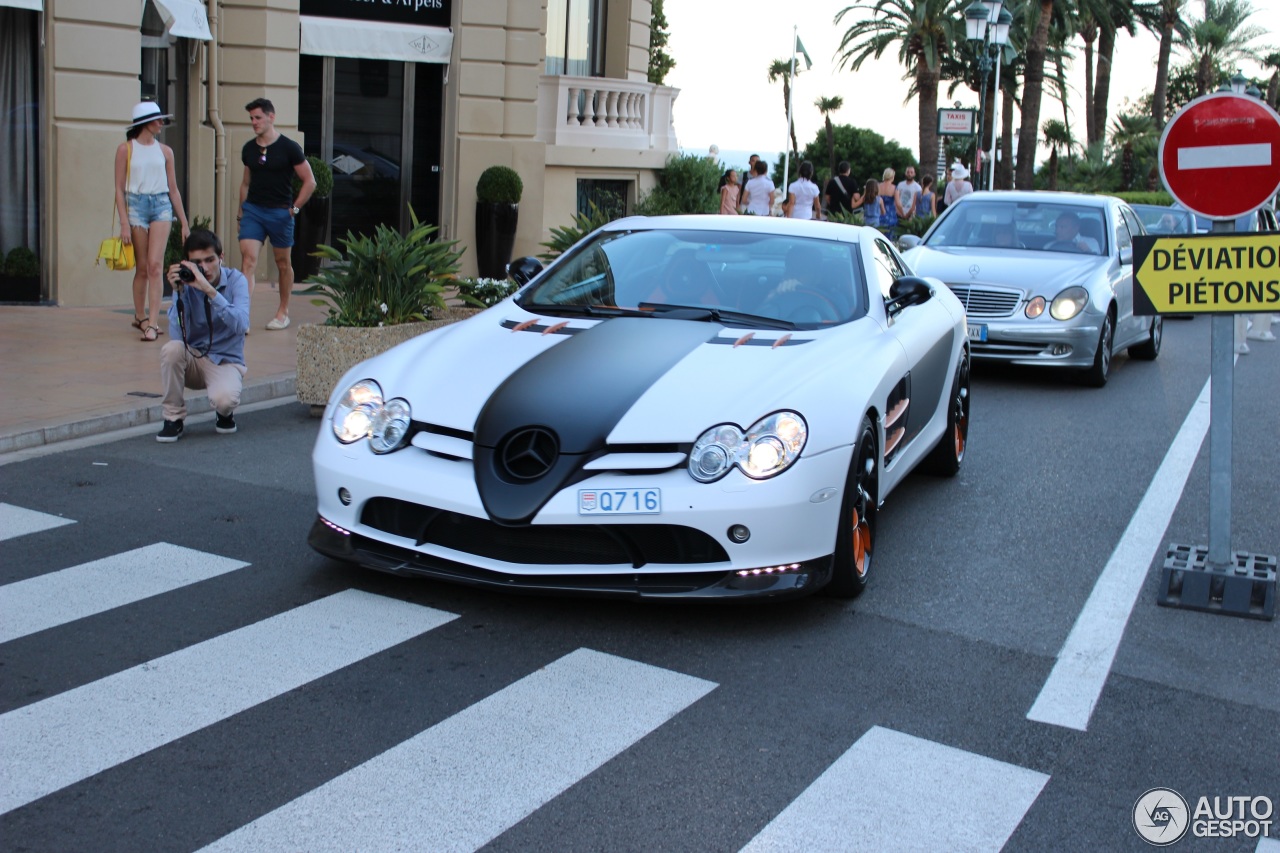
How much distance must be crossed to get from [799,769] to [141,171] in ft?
30.6

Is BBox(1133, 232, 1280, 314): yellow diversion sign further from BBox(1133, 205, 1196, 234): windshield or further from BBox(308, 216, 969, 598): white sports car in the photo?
BBox(1133, 205, 1196, 234): windshield

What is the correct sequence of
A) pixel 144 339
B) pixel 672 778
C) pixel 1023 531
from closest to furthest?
pixel 672 778, pixel 1023 531, pixel 144 339

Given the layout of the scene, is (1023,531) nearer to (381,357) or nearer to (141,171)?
(381,357)

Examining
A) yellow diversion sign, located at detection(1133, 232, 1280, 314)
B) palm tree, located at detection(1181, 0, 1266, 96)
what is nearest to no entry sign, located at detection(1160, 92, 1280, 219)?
yellow diversion sign, located at detection(1133, 232, 1280, 314)

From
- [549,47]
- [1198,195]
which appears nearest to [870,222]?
[549,47]

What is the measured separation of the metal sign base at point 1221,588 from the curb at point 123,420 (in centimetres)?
604

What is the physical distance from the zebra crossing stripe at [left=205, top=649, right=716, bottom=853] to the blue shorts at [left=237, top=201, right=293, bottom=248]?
8.76 meters

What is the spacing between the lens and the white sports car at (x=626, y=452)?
5.33 m

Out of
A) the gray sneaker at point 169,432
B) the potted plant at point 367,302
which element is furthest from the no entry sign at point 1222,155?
the gray sneaker at point 169,432

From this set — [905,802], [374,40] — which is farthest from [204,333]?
[374,40]

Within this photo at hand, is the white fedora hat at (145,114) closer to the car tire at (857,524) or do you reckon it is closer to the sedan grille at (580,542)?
the sedan grille at (580,542)

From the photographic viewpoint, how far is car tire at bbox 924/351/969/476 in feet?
26.9

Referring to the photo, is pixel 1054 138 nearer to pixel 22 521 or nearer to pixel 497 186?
pixel 497 186

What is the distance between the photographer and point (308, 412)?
9.85 metres
